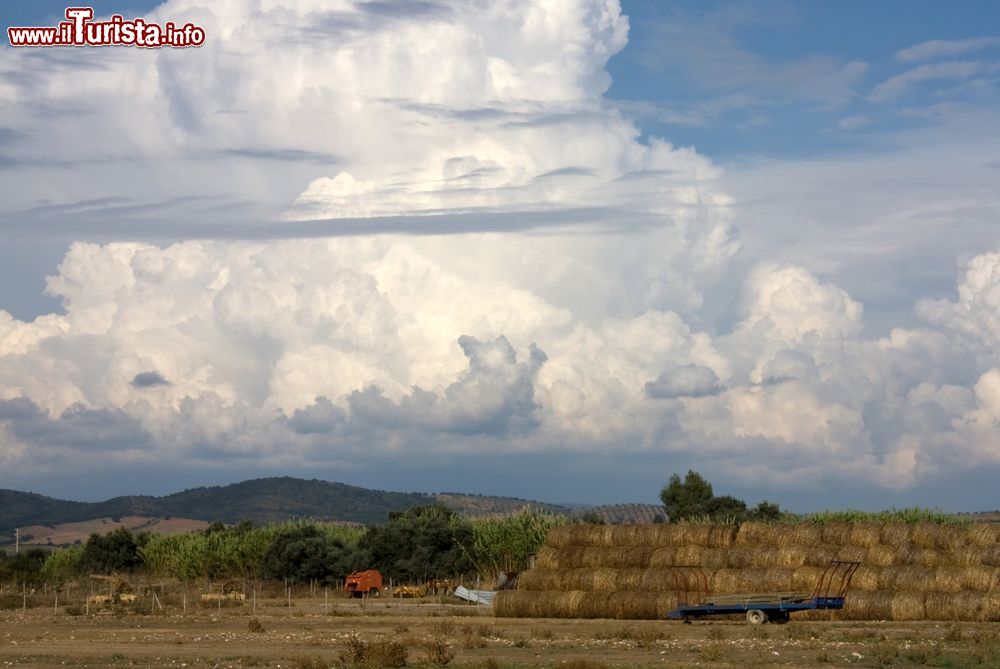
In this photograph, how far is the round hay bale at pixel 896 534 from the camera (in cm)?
4566

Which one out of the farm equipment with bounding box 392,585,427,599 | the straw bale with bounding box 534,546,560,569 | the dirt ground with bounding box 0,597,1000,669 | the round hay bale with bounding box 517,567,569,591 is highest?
the straw bale with bounding box 534,546,560,569

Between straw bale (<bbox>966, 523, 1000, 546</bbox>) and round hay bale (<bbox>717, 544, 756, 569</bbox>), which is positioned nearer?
straw bale (<bbox>966, 523, 1000, 546</bbox>)

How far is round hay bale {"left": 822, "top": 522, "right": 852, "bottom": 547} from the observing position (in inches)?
1833

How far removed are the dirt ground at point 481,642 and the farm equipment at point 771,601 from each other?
1.87 ft

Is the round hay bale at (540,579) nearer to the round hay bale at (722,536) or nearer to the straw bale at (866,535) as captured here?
the round hay bale at (722,536)

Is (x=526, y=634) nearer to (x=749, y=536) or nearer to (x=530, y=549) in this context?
(x=749, y=536)

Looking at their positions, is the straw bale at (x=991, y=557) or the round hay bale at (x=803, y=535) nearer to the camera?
the straw bale at (x=991, y=557)

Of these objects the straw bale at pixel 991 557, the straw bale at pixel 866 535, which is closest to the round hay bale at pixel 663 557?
the straw bale at pixel 866 535

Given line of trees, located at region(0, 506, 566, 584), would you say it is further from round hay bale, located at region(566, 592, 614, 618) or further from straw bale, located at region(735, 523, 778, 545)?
straw bale, located at region(735, 523, 778, 545)

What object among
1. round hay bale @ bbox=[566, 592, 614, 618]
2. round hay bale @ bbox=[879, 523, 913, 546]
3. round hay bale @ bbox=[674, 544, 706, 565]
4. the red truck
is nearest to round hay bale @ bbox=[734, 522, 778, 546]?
round hay bale @ bbox=[674, 544, 706, 565]

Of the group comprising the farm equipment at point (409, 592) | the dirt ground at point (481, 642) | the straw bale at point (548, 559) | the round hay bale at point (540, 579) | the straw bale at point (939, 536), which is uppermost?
the straw bale at point (939, 536)

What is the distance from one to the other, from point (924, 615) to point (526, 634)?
13.4m

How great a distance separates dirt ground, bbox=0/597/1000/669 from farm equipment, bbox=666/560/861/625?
1.87ft

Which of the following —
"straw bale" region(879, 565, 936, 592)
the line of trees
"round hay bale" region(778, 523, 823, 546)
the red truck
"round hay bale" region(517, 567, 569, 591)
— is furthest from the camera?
the line of trees
